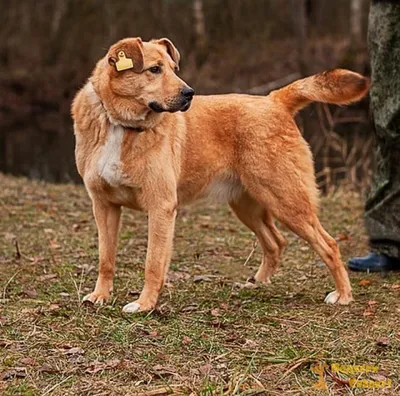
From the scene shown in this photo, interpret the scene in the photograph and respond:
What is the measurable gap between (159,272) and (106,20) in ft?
69.7

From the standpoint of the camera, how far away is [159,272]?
202 inches

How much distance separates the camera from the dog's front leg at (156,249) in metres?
5.09

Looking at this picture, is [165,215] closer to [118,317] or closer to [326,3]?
[118,317]

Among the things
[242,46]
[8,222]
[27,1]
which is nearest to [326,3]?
[242,46]

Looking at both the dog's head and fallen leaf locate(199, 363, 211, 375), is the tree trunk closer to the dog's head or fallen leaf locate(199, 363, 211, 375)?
the dog's head

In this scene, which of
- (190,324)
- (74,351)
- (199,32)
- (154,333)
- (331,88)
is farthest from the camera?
(199,32)

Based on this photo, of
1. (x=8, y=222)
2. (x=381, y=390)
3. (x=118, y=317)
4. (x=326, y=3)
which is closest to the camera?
(x=381, y=390)

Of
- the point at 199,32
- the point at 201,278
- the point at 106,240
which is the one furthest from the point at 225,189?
the point at 199,32

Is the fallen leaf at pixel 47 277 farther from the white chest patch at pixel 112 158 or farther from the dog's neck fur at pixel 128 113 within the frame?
the dog's neck fur at pixel 128 113

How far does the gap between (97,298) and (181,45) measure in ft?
62.3

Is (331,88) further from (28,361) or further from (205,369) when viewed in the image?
(28,361)

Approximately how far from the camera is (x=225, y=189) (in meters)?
5.72

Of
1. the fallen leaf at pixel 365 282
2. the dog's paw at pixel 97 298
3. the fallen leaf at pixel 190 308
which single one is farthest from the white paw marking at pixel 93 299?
the fallen leaf at pixel 365 282

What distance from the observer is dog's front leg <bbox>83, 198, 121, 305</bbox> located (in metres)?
5.34
